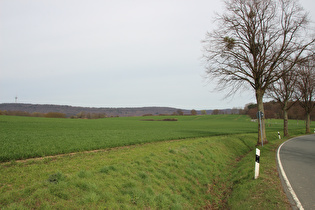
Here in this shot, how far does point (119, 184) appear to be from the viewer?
20.6 ft

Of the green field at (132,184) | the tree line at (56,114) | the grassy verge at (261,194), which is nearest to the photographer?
the green field at (132,184)

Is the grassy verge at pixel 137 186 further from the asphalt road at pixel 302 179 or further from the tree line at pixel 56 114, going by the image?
the tree line at pixel 56 114

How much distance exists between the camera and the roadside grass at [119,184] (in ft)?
15.8

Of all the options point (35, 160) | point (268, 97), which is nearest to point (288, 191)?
point (35, 160)

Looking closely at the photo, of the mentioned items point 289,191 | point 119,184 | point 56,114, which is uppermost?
point 119,184

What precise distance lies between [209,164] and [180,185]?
434 cm

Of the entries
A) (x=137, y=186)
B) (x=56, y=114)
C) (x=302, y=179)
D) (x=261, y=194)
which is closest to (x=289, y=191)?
(x=261, y=194)

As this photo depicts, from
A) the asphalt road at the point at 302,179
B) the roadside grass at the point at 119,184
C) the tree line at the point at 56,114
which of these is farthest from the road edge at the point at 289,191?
the tree line at the point at 56,114

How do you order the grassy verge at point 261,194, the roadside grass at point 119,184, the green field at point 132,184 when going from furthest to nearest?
the grassy verge at point 261,194, the green field at point 132,184, the roadside grass at point 119,184

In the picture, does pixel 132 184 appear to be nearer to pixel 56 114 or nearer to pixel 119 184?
pixel 119 184

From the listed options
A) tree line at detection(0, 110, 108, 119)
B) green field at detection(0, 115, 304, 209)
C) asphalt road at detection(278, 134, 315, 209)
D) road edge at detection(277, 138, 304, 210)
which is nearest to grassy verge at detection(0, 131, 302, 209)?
green field at detection(0, 115, 304, 209)

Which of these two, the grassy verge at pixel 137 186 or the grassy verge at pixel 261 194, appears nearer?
the grassy verge at pixel 137 186

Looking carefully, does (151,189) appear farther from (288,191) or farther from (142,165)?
(288,191)

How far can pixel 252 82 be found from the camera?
18.8m
